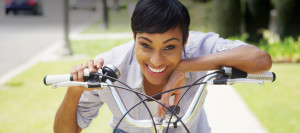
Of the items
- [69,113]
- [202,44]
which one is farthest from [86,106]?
[202,44]

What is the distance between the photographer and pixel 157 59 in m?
1.70

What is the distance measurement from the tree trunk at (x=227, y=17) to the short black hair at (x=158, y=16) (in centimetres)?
660

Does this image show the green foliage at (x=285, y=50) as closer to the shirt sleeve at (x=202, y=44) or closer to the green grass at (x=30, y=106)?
the green grass at (x=30, y=106)

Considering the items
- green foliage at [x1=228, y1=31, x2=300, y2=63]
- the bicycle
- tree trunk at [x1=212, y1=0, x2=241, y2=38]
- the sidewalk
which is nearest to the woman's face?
the bicycle

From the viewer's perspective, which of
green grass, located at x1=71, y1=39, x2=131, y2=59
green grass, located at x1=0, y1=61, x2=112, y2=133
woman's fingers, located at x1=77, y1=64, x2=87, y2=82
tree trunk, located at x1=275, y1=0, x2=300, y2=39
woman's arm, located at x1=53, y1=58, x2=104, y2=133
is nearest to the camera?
woman's fingers, located at x1=77, y1=64, x2=87, y2=82

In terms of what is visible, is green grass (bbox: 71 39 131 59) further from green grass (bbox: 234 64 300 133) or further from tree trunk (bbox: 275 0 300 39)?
green grass (bbox: 234 64 300 133)

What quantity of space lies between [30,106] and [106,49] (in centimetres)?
400

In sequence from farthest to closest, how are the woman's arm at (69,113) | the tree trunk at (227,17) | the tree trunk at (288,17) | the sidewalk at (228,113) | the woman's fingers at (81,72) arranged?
the tree trunk at (227,17) → the tree trunk at (288,17) → the sidewalk at (228,113) → the woman's arm at (69,113) → the woman's fingers at (81,72)

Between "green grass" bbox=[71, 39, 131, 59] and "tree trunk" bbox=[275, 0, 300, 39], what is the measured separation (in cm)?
386

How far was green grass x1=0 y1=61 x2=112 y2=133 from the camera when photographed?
4.51m

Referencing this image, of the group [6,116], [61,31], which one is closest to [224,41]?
[6,116]

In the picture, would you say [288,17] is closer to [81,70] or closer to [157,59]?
[157,59]

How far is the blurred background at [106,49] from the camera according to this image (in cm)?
474

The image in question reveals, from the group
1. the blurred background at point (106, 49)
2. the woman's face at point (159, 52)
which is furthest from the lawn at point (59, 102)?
the woman's face at point (159, 52)
